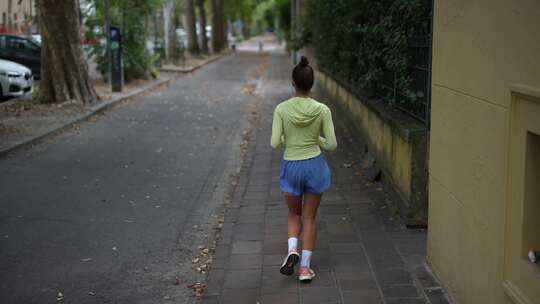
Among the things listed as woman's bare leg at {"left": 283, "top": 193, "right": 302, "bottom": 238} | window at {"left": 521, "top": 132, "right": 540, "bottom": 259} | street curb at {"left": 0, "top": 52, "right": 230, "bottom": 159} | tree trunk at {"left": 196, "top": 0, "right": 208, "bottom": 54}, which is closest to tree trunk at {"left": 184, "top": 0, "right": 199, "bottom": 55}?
tree trunk at {"left": 196, "top": 0, "right": 208, "bottom": 54}

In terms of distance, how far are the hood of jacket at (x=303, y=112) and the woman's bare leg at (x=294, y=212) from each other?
0.55 m

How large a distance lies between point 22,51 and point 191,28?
19.5 meters

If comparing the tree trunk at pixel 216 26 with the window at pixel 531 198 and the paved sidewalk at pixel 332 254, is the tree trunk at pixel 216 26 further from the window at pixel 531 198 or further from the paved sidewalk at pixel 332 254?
the window at pixel 531 198

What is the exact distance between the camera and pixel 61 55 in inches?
704

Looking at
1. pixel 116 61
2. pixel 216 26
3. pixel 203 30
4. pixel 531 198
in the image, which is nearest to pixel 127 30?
pixel 116 61

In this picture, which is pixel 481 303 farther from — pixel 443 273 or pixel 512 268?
pixel 443 273

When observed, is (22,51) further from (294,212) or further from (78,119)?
(294,212)

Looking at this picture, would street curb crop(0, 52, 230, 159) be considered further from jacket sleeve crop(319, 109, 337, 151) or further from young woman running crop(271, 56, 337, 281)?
jacket sleeve crop(319, 109, 337, 151)

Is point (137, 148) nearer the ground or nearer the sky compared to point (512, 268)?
nearer the ground

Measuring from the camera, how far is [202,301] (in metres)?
5.11

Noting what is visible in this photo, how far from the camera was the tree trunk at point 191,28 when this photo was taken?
43.3 metres

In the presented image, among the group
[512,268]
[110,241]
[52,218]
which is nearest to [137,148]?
[52,218]

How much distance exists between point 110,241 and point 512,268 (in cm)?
406

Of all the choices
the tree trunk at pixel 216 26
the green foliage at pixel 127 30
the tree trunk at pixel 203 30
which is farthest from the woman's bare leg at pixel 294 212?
the tree trunk at pixel 216 26
